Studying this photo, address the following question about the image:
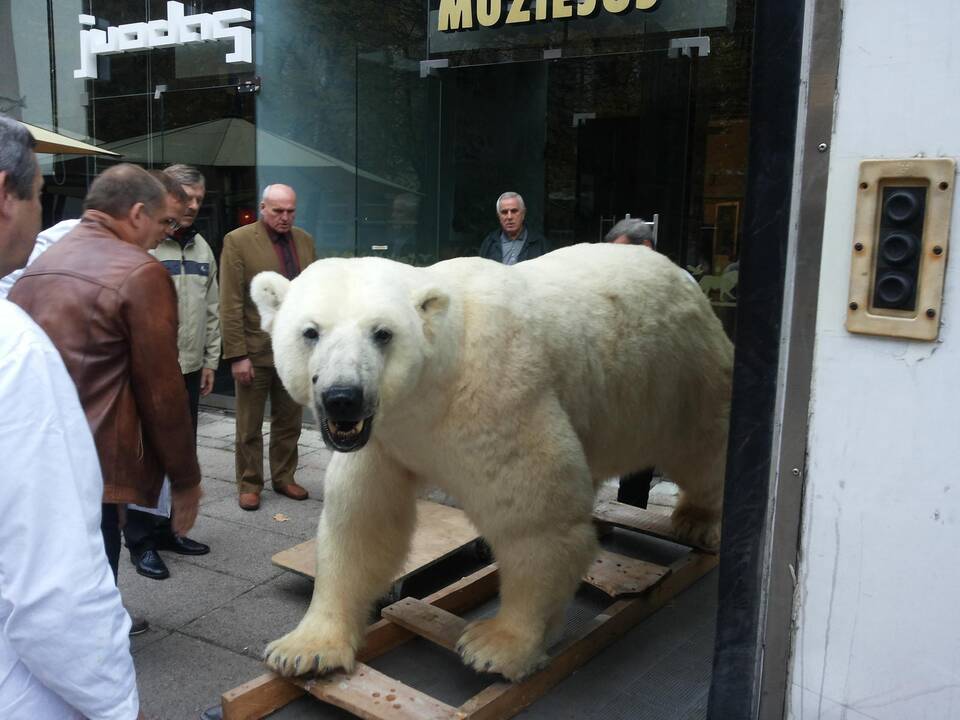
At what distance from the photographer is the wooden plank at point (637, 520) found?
14.3 ft

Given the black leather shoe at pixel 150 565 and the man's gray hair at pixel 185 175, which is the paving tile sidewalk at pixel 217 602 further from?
the man's gray hair at pixel 185 175

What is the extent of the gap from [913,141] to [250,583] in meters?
3.67

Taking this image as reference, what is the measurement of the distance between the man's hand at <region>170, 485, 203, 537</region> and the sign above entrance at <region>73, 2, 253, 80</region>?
18.6ft

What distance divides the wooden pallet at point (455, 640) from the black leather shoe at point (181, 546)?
1683 mm

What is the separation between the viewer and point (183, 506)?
3010 mm

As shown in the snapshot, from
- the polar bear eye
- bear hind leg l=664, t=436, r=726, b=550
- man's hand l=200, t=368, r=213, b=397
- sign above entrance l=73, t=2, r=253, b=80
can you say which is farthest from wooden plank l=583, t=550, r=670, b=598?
sign above entrance l=73, t=2, r=253, b=80

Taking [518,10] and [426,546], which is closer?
[426,546]

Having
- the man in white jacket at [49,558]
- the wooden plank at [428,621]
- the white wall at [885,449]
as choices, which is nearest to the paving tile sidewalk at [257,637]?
the wooden plank at [428,621]

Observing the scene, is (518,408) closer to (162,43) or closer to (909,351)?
(909,351)

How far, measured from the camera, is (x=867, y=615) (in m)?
1.65

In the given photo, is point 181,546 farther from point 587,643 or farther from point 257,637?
point 587,643

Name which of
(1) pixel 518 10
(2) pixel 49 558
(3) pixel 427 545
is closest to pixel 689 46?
(1) pixel 518 10

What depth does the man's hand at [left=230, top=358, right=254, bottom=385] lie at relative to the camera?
5.31m

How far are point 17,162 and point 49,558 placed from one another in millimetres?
748
